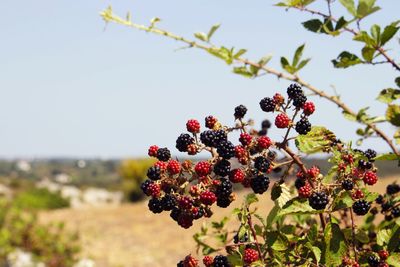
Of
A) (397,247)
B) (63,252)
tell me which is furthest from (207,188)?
(63,252)

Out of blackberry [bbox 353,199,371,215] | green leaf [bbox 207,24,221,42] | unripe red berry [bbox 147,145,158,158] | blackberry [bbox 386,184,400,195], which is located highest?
green leaf [bbox 207,24,221,42]

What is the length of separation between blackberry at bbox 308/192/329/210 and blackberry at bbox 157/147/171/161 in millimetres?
534

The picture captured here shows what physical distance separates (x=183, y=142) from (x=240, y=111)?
231mm

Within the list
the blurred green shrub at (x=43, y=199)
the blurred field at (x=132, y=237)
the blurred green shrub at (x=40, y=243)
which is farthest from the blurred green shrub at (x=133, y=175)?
the blurred green shrub at (x=40, y=243)

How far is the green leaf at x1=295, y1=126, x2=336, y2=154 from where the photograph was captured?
74.0 inches

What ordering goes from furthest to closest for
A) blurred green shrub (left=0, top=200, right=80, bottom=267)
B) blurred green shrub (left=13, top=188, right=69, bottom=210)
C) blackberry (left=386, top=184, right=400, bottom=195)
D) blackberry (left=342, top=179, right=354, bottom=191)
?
blurred green shrub (left=13, top=188, right=69, bottom=210), blurred green shrub (left=0, top=200, right=80, bottom=267), blackberry (left=386, top=184, right=400, bottom=195), blackberry (left=342, top=179, right=354, bottom=191)

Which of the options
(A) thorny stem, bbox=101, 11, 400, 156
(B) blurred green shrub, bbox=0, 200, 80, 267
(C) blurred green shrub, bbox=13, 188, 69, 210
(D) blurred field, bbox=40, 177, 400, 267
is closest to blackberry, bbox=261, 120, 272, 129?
(A) thorny stem, bbox=101, 11, 400, 156

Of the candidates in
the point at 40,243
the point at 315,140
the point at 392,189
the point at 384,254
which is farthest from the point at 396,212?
the point at 40,243

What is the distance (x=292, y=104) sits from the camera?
2020mm

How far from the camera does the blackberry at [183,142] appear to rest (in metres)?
2.02

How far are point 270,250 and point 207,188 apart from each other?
1.17 ft

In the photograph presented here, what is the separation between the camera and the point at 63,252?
10789mm

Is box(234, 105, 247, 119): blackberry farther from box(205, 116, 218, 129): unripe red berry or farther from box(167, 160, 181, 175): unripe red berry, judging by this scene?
box(167, 160, 181, 175): unripe red berry

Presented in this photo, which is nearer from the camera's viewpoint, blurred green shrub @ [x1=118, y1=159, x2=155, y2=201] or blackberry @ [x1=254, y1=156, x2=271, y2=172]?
blackberry @ [x1=254, y1=156, x2=271, y2=172]
